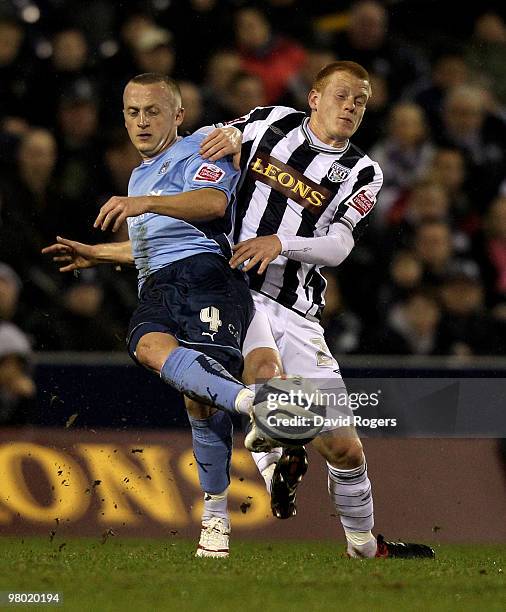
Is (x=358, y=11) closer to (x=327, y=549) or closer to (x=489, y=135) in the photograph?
(x=489, y=135)

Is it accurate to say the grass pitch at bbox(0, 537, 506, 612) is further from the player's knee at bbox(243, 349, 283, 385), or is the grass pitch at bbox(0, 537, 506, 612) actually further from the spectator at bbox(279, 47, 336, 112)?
the spectator at bbox(279, 47, 336, 112)

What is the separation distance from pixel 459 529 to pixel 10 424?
2.89 m


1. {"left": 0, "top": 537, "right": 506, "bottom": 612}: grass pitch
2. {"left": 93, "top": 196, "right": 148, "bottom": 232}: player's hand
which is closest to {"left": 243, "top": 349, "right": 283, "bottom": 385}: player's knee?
{"left": 0, "top": 537, "right": 506, "bottom": 612}: grass pitch

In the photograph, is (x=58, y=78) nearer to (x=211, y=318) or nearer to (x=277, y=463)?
(x=211, y=318)

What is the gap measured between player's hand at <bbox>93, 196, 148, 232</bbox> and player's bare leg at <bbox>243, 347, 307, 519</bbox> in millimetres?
1074

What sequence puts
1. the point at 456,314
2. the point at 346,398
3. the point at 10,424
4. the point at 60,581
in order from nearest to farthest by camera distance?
the point at 60,581, the point at 346,398, the point at 10,424, the point at 456,314

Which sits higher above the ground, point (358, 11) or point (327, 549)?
point (358, 11)

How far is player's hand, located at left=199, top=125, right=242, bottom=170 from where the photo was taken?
19.0 ft

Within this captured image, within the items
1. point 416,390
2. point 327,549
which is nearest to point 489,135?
point 416,390

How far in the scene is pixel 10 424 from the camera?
7719 millimetres

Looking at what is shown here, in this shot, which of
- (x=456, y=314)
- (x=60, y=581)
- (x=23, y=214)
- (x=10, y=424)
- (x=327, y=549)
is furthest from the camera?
(x=456, y=314)

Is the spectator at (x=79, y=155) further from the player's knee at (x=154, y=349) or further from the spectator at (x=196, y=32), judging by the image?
the player's knee at (x=154, y=349)

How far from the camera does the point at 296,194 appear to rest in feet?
20.7

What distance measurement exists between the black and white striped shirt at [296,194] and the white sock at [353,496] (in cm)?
83
